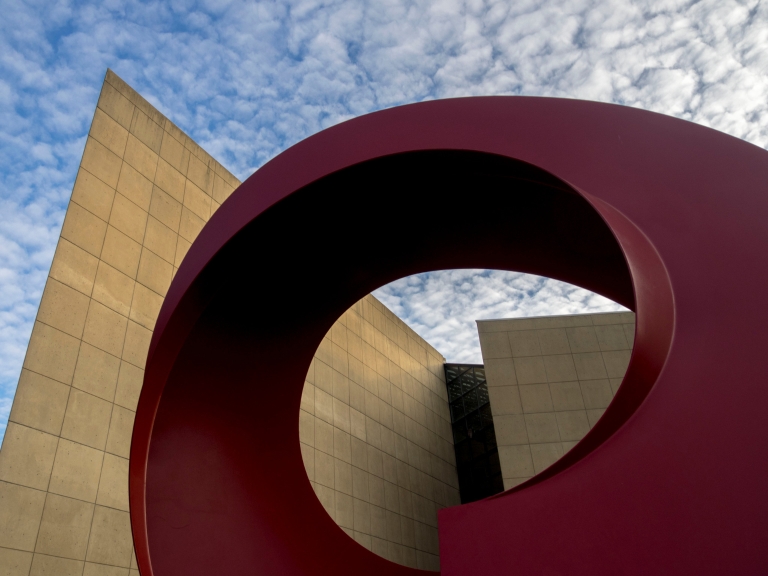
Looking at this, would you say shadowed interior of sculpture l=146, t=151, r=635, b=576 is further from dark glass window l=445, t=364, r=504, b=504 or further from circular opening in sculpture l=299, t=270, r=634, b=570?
dark glass window l=445, t=364, r=504, b=504

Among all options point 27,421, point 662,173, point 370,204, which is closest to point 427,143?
point 370,204

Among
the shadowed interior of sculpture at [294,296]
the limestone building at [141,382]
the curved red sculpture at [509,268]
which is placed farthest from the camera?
the limestone building at [141,382]

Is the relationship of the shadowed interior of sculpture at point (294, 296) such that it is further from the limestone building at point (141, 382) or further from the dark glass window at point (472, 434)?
the dark glass window at point (472, 434)

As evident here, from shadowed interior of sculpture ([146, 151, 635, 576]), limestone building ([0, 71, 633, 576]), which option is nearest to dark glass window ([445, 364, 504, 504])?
limestone building ([0, 71, 633, 576])

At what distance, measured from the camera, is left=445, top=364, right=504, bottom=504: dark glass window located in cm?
2628

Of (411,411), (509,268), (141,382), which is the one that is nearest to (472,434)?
(411,411)

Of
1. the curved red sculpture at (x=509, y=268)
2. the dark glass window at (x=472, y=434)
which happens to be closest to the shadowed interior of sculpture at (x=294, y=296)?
the curved red sculpture at (x=509, y=268)

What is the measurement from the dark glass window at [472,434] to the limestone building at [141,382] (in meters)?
1.00

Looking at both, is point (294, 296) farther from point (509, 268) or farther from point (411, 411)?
point (411, 411)

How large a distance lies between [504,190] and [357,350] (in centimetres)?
1490

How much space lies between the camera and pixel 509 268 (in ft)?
25.7

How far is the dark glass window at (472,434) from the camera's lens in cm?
2628

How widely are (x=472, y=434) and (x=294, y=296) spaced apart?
69.1ft

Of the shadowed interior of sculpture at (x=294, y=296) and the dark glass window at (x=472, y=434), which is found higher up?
the dark glass window at (x=472, y=434)
